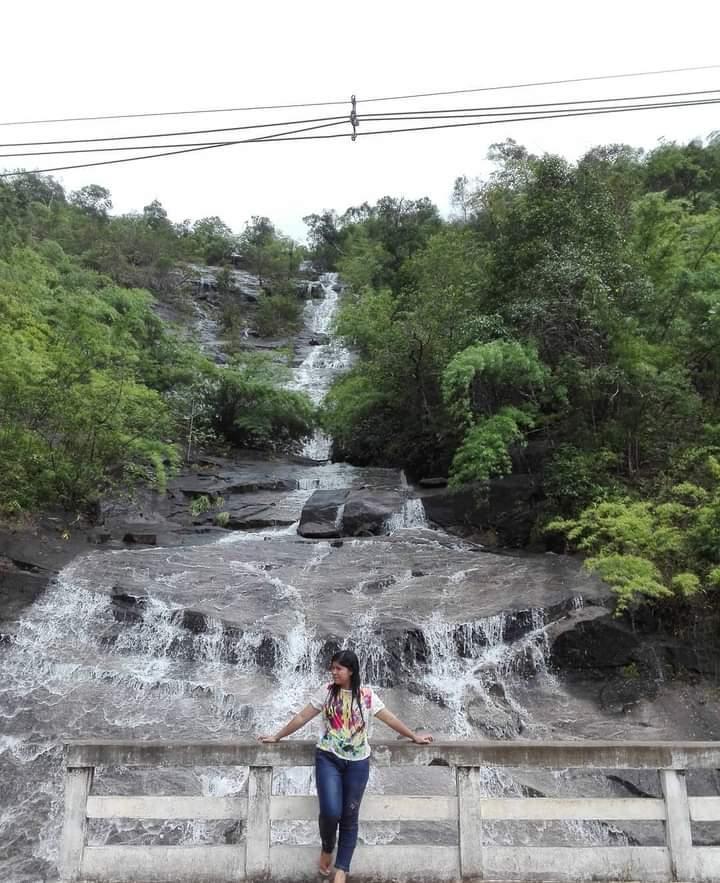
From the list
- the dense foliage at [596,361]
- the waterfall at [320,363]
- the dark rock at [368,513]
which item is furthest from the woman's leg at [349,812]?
the waterfall at [320,363]

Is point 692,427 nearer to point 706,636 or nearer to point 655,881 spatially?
point 706,636

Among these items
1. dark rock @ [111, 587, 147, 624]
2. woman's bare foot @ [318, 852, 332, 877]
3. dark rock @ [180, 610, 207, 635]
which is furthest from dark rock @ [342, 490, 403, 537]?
woman's bare foot @ [318, 852, 332, 877]

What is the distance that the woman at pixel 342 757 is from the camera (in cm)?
415

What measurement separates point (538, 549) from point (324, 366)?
22.1 m

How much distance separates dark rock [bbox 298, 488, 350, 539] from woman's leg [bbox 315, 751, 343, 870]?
1211 centimetres

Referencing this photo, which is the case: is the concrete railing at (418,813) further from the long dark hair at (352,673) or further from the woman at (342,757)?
the long dark hair at (352,673)

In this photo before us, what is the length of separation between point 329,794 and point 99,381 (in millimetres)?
13165

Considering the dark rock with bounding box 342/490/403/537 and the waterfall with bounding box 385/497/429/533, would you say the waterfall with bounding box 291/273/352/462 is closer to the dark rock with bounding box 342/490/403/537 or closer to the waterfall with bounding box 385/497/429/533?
the dark rock with bounding box 342/490/403/537

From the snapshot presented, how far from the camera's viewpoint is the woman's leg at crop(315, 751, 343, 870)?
13.5 feet

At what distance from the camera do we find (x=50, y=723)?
8805 mm

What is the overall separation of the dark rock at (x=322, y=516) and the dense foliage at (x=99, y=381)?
3.75m

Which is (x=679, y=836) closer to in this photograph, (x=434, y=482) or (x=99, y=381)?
(x=99, y=381)

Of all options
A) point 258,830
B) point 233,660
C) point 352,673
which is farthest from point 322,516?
point 352,673

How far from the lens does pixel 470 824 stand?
172 inches
